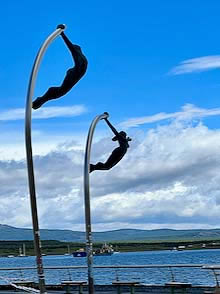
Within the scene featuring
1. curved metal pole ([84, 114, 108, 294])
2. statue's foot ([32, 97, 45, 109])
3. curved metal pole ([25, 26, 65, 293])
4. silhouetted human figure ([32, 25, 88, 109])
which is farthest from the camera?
curved metal pole ([84, 114, 108, 294])

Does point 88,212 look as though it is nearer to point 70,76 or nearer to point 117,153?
point 117,153

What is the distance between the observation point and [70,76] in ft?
38.9

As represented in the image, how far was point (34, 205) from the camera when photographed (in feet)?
37.2

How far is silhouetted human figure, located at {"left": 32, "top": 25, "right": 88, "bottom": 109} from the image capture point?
467 inches

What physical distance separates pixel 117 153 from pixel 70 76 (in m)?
2.97

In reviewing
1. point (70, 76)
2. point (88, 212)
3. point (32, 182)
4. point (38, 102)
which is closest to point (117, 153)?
point (88, 212)

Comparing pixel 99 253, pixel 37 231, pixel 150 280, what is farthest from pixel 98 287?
pixel 99 253

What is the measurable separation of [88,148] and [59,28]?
10.2 feet

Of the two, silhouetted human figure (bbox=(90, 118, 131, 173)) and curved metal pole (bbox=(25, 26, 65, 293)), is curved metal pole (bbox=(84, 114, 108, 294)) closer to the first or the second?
silhouetted human figure (bbox=(90, 118, 131, 173))

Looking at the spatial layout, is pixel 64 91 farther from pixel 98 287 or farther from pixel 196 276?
pixel 196 276

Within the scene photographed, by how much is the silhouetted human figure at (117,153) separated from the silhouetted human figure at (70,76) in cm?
258

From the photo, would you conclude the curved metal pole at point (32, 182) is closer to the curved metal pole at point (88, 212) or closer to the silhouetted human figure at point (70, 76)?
the silhouetted human figure at point (70, 76)

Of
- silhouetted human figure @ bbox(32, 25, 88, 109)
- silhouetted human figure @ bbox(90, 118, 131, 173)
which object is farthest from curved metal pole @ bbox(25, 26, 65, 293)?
silhouetted human figure @ bbox(90, 118, 131, 173)

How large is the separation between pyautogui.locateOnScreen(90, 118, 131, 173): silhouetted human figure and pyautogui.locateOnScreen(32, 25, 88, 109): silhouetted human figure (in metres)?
2.58
